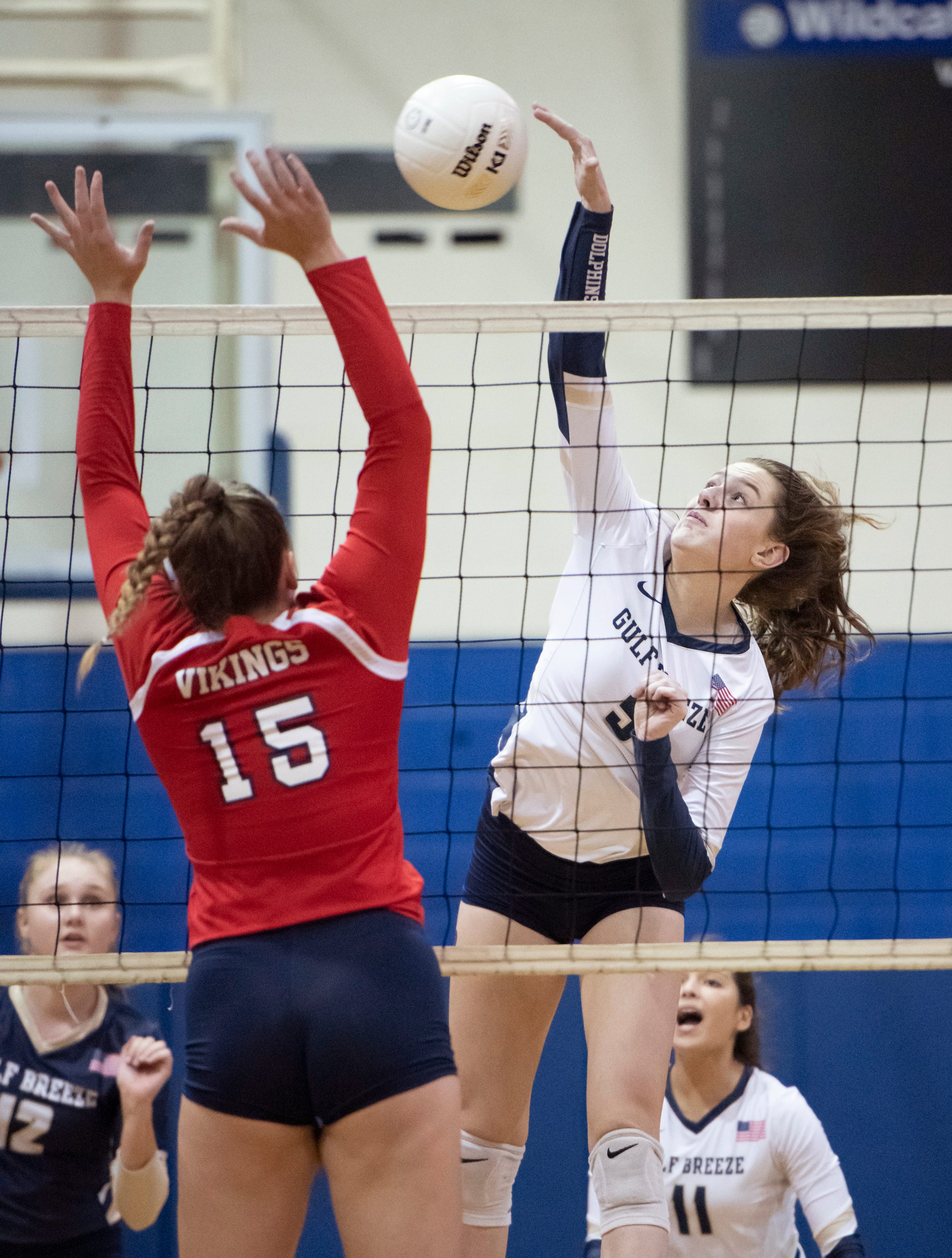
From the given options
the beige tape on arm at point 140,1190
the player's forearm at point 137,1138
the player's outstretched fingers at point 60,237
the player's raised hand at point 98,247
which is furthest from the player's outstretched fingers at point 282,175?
the beige tape on arm at point 140,1190

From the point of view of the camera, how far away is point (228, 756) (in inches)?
70.0

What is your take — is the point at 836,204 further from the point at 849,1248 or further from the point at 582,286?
the point at 849,1248

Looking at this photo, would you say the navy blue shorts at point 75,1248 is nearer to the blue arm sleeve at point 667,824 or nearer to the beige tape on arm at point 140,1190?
the beige tape on arm at point 140,1190

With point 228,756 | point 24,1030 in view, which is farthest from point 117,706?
point 228,756

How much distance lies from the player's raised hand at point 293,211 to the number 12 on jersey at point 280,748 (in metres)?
0.64

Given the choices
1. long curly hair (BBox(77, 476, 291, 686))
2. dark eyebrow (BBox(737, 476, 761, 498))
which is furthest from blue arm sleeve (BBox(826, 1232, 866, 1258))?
long curly hair (BBox(77, 476, 291, 686))

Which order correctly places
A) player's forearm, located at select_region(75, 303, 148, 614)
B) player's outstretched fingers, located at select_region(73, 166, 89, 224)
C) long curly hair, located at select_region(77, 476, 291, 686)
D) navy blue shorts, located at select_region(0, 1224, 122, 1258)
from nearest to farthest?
1. long curly hair, located at select_region(77, 476, 291, 686)
2. player's forearm, located at select_region(75, 303, 148, 614)
3. player's outstretched fingers, located at select_region(73, 166, 89, 224)
4. navy blue shorts, located at select_region(0, 1224, 122, 1258)

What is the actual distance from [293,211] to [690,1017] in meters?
3.01

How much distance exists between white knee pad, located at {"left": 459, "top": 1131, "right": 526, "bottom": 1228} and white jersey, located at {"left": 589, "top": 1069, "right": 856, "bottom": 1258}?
1386 millimetres

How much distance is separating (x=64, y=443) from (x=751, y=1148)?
383cm

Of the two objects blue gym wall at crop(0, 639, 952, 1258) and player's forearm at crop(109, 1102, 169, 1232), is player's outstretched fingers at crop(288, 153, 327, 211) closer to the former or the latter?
player's forearm at crop(109, 1102, 169, 1232)

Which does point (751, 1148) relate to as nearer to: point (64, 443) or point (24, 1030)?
point (24, 1030)

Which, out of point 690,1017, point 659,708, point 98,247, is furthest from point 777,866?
point 98,247

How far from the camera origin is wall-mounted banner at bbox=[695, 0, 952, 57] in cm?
577
